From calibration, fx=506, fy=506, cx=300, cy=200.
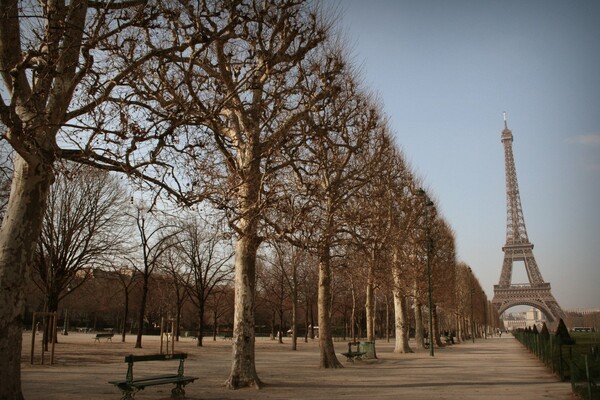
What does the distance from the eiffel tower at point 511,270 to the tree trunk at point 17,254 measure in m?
111

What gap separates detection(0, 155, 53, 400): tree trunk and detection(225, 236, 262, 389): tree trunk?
5596 mm

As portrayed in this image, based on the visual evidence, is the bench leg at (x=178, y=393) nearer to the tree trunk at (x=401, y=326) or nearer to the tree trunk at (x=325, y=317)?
the tree trunk at (x=325, y=317)

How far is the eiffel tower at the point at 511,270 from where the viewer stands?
107231mm

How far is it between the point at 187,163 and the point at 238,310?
4.33 metres

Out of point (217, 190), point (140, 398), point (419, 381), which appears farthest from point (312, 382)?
point (217, 190)

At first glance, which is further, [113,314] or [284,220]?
[113,314]

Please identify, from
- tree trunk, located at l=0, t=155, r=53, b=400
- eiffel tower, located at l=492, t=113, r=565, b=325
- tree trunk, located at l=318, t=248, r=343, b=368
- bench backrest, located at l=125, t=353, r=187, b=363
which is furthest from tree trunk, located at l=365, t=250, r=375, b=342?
eiffel tower, located at l=492, t=113, r=565, b=325

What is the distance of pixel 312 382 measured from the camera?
1507 cm

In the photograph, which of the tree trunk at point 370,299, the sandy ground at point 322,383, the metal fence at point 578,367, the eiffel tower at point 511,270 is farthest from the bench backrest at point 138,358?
the eiffel tower at point 511,270

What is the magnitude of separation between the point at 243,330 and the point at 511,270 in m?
115

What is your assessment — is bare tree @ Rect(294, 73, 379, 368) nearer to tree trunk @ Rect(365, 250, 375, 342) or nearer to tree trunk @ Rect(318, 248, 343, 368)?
tree trunk @ Rect(318, 248, 343, 368)

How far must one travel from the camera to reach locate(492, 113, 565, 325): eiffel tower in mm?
107231

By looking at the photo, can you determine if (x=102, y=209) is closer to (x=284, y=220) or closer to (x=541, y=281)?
(x=284, y=220)

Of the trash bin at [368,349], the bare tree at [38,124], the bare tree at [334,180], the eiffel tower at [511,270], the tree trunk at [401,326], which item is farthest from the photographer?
the eiffel tower at [511,270]
